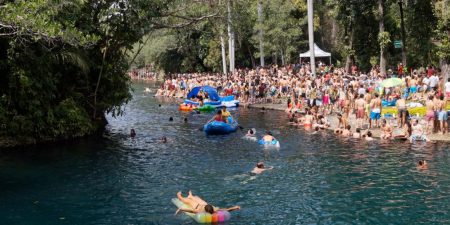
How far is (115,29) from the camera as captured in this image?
28891 mm

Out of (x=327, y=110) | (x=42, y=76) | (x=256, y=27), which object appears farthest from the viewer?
(x=256, y=27)

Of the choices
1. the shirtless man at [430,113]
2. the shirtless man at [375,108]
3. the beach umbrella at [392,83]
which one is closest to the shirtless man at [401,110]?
the shirtless man at [375,108]

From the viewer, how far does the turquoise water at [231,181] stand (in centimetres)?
Answer: 1540

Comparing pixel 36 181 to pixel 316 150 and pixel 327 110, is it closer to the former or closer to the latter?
pixel 316 150

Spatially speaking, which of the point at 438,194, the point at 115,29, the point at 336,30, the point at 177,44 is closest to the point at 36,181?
the point at 115,29

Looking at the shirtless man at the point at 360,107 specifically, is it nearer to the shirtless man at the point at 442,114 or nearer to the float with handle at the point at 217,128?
the shirtless man at the point at 442,114

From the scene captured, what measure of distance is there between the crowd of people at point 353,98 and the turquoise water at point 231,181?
1633 millimetres

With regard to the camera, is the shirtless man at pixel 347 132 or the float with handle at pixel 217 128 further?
the float with handle at pixel 217 128

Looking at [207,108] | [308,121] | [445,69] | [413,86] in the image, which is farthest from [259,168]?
[207,108]

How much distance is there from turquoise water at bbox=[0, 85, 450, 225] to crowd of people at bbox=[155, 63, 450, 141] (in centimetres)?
163

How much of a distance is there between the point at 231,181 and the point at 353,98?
45.4 feet

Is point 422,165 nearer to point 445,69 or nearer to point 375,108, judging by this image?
point 375,108

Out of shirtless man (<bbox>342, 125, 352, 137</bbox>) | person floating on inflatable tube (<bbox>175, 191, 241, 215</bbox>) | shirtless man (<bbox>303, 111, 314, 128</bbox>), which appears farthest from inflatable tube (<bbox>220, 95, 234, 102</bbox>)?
person floating on inflatable tube (<bbox>175, 191, 241, 215</bbox>)

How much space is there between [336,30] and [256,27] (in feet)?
44.6
